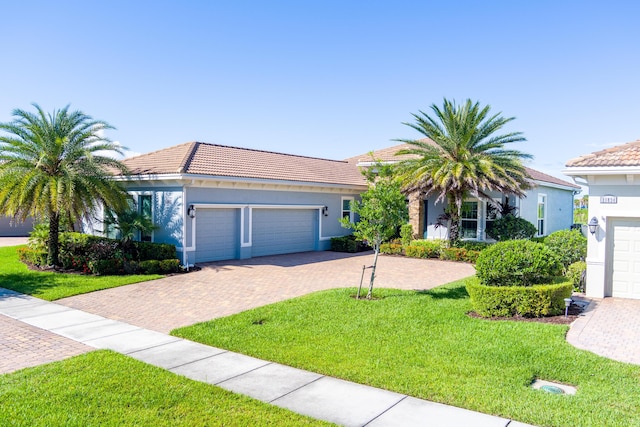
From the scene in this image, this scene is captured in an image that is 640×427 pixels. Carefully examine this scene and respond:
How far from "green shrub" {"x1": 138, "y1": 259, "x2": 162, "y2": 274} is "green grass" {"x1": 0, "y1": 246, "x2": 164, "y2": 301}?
285mm

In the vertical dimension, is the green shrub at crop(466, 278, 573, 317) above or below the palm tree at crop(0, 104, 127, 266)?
below

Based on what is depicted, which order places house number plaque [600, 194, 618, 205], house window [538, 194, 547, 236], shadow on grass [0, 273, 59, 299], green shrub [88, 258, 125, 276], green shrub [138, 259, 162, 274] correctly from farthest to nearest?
1. house window [538, 194, 547, 236]
2. green shrub [138, 259, 162, 274]
3. green shrub [88, 258, 125, 276]
4. shadow on grass [0, 273, 59, 299]
5. house number plaque [600, 194, 618, 205]

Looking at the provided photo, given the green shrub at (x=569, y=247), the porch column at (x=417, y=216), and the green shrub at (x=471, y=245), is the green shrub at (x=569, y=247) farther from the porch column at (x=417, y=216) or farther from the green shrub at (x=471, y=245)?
the porch column at (x=417, y=216)

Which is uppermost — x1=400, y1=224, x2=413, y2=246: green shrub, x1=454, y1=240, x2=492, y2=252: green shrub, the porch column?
the porch column

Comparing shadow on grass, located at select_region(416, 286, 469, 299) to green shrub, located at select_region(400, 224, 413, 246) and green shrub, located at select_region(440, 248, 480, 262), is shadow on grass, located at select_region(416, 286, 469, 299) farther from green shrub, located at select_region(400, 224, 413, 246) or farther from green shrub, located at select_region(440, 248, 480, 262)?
green shrub, located at select_region(400, 224, 413, 246)

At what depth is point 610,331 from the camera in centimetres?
838

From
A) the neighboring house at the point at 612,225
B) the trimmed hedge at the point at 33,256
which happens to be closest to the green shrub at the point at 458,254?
the neighboring house at the point at 612,225

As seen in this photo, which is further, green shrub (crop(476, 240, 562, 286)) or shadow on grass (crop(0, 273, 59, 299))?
shadow on grass (crop(0, 273, 59, 299))

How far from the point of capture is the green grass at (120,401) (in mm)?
4758

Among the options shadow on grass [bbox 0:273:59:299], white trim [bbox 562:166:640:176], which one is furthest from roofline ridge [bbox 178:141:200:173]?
white trim [bbox 562:166:640:176]

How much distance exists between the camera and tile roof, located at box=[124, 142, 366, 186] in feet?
55.0

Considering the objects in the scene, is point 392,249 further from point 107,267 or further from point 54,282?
point 54,282

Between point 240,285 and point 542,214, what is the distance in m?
18.5

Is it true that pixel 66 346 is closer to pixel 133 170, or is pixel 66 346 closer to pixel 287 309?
pixel 287 309
